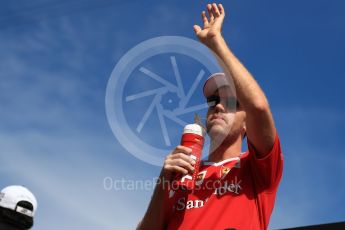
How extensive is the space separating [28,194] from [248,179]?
2.35m

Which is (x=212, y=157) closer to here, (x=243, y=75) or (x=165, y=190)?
(x=165, y=190)

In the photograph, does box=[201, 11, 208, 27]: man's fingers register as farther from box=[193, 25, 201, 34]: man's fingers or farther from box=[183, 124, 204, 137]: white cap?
box=[183, 124, 204, 137]: white cap

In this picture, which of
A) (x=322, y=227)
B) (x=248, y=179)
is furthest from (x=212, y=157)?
(x=322, y=227)

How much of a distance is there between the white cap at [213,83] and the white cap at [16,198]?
2.08 m

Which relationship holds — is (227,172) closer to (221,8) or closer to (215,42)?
(215,42)

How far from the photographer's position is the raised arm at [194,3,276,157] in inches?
104

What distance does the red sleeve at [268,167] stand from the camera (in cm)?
273

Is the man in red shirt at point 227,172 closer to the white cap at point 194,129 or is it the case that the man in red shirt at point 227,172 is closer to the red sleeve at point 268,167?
the red sleeve at point 268,167

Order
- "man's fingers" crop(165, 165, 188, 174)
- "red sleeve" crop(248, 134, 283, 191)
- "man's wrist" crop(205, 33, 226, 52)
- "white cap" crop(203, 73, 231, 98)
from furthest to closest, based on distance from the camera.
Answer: "white cap" crop(203, 73, 231, 98)
"man's wrist" crop(205, 33, 226, 52)
"red sleeve" crop(248, 134, 283, 191)
"man's fingers" crop(165, 165, 188, 174)

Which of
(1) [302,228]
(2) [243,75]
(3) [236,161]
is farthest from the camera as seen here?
(1) [302,228]

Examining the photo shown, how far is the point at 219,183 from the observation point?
3004 millimetres

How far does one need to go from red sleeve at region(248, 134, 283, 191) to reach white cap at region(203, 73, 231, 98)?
814 mm

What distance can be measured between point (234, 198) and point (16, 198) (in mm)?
2259

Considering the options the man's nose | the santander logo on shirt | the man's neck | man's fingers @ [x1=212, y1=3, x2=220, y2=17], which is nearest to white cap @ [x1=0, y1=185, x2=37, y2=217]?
the santander logo on shirt
